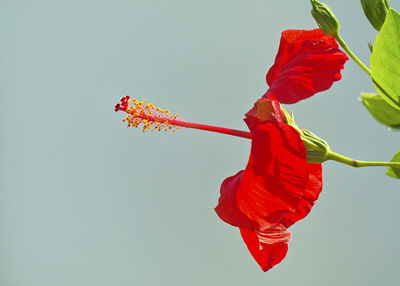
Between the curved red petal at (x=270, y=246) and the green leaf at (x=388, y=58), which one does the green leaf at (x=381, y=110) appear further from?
the curved red petal at (x=270, y=246)

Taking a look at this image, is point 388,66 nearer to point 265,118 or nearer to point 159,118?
point 265,118

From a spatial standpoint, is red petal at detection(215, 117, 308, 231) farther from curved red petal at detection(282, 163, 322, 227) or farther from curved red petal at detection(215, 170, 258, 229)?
curved red petal at detection(282, 163, 322, 227)

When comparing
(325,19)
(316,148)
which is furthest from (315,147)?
(325,19)

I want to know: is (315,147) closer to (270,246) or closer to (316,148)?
(316,148)

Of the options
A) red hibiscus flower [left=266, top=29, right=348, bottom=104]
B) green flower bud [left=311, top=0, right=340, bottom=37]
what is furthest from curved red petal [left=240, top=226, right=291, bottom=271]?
green flower bud [left=311, top=0, right=340, bottom=37]

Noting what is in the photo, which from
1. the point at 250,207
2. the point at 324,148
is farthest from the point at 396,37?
the point at 250,207

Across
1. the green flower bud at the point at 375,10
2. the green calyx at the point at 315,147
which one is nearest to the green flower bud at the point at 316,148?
the green calyx at the point at 315,147

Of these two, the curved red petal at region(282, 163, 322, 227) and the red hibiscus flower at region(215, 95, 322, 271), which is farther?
the curved red petal at region(282, 163, 322, 227)
